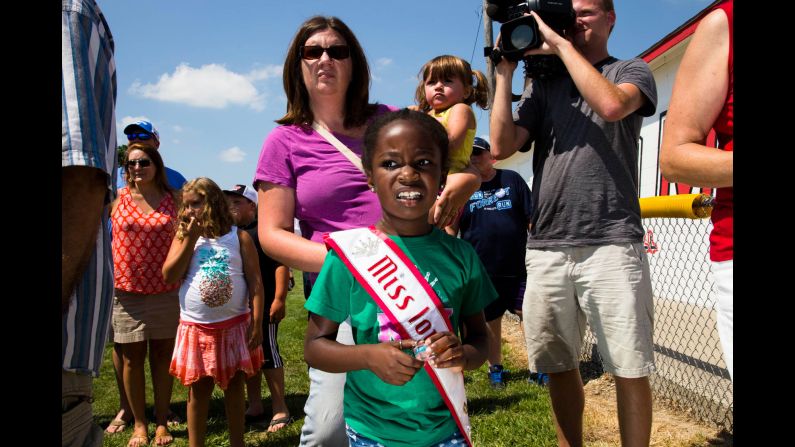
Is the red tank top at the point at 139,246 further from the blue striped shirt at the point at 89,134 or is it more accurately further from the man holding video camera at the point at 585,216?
the blue striped shirt at the point at 89,134

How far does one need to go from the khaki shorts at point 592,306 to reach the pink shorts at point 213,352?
70.6 inches

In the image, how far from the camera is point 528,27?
103 inches

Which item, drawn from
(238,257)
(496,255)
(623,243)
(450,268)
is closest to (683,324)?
(496,255)

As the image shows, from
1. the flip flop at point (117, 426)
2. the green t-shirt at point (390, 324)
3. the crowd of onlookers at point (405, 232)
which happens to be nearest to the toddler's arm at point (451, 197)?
the crowd of onlookers at point (405, 232)

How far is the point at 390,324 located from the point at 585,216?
1.22 m

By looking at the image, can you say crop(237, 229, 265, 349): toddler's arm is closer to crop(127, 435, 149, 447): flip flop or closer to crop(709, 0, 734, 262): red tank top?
crop(127, 435, 149, 447): flip flop

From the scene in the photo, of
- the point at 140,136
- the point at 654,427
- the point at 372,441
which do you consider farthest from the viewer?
the point at 140,136

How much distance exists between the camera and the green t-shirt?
1555 millimetres

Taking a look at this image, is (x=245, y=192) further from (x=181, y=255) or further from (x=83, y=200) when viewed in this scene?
(x=83, y=200)

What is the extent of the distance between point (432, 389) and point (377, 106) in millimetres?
1133

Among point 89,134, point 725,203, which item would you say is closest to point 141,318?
point 89,134

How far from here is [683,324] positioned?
5.95 meters

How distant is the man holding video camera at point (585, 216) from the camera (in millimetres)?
2352

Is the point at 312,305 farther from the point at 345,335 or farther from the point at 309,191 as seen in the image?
the point at 309,191
